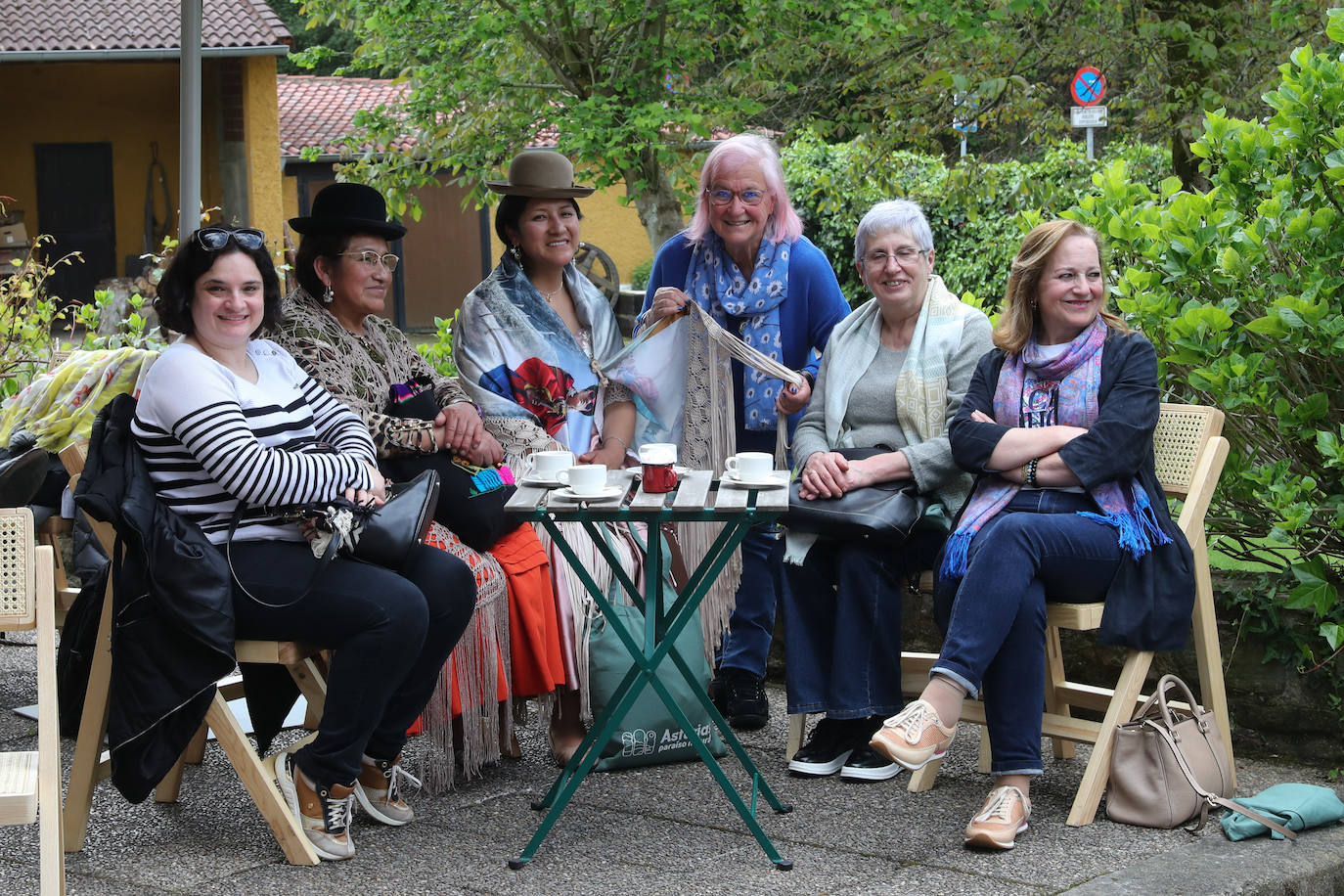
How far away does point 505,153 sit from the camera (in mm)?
6109

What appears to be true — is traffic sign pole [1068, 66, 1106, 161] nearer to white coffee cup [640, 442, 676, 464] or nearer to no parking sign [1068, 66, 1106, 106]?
no parking sign [1068, 66, 1106, 106]

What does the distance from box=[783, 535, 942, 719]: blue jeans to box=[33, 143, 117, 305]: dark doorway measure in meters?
16.6

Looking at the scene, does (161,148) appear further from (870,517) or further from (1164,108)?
(870,517)

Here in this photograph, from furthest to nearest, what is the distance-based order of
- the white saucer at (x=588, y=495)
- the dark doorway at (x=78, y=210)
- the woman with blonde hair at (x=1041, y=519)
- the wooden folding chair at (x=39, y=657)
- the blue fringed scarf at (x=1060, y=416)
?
the dark doorway at (x=78, y=210)
the blue fringed scarf at (x=1060, y=416)
the woman with blonde hair at (x=1041, y=519)
the white saucer at (x=588, y=495)
the wooden folding chair at (x=39, y=657)

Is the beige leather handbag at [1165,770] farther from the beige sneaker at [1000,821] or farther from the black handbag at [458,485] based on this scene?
the black handbag at [458,485]

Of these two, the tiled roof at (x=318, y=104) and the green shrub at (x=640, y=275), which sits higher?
the tiled roof at (x=318, y=104)

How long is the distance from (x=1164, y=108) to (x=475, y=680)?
14.6 feet

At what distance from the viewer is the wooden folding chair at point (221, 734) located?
3229 mm

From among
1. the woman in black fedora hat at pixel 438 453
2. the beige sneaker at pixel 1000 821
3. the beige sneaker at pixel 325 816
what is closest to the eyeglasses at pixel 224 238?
the woman in black fedora hat at pixel 438 453

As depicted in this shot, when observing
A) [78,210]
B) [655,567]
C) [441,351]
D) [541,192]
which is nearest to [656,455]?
[655,567]

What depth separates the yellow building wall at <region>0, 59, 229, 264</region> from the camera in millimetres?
18000

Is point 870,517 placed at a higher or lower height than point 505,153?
lower

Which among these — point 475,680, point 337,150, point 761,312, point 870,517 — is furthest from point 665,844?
point 337,150

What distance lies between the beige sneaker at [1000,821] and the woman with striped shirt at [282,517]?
1.32m
